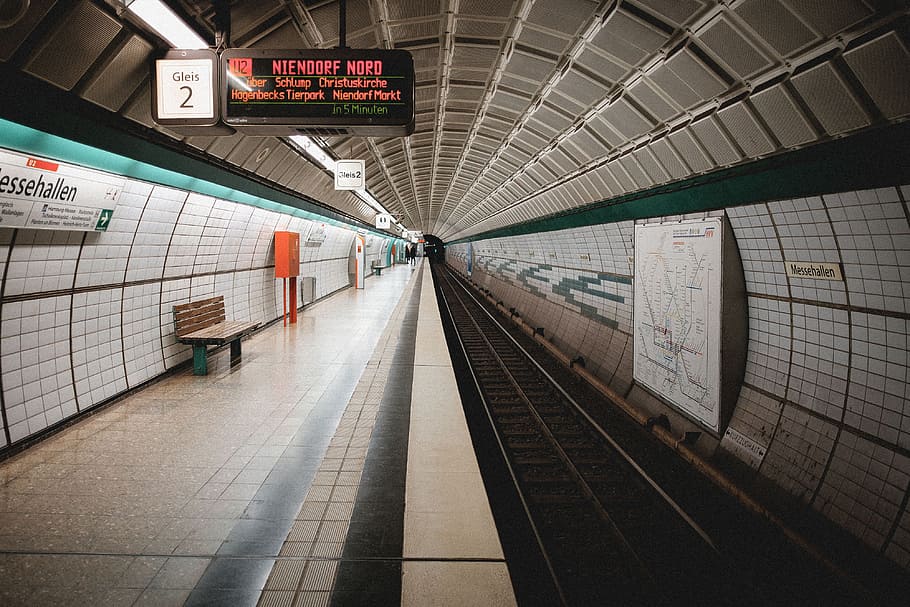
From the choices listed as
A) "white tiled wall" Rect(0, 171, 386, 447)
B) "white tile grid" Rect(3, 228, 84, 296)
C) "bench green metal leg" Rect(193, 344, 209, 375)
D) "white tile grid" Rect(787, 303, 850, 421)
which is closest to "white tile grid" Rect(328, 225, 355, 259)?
"white tiled wall" Rect(0, 171, 386, 447)

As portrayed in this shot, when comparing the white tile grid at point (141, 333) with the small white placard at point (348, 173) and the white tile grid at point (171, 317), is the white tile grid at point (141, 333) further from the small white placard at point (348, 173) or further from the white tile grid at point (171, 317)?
the small white placard at point (348, 173)

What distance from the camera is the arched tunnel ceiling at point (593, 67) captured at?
3066 mm

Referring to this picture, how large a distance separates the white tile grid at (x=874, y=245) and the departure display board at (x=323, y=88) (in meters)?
3.42

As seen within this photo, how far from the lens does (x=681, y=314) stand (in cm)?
573

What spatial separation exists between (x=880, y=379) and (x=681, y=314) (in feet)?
7.66

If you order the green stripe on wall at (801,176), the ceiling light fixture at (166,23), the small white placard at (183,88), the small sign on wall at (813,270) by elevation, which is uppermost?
the ceiling light fixture at (166,23)

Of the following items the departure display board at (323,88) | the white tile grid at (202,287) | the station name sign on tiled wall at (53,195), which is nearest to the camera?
the station name sign on tiled wall at (53,195)

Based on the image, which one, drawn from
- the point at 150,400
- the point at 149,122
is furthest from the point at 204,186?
the point at 150,400

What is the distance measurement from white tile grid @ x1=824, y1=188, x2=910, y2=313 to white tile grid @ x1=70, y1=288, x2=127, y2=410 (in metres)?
7.13

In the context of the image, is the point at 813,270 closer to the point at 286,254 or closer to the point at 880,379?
the point at 880,379

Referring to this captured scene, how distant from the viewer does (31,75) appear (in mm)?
3367

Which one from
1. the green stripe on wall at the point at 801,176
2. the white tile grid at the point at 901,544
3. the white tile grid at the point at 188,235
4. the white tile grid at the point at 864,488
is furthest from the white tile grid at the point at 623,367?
the white tile grid at the point at 188,235

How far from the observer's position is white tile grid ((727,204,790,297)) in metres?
4.33

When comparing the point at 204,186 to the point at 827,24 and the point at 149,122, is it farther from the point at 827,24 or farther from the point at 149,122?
the point at 827,24
